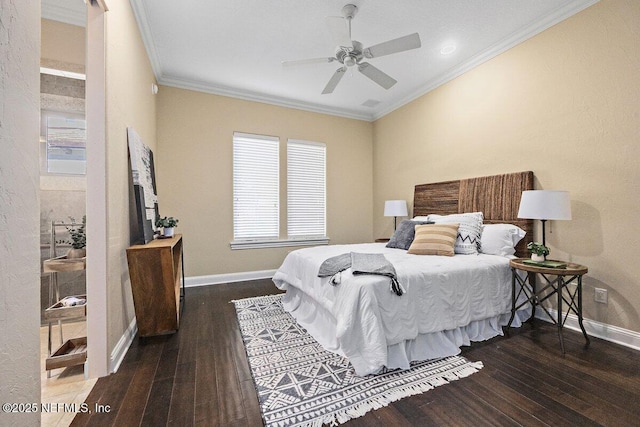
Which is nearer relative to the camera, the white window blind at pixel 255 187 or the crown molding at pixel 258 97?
the crown molding at pixel 258 97

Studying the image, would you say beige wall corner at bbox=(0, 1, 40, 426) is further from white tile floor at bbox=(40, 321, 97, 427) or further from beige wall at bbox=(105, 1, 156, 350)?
beige wall at bbox=(105, 1, 156, 350)

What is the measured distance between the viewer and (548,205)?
7.50ft

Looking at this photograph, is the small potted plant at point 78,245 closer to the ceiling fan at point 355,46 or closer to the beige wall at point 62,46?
the beige wall at point 62,46

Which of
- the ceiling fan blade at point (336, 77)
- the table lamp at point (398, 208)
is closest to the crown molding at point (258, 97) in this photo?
the ceiling fan blade at point (336, 77)

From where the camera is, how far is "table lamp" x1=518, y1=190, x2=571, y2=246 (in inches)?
88.6

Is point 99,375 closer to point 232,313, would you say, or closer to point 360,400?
point 232,313

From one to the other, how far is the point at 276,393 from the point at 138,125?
2819mm

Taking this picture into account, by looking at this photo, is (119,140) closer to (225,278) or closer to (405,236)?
(225,278)

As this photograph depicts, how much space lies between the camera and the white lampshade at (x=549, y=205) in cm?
225

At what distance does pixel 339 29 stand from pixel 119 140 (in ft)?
6.60

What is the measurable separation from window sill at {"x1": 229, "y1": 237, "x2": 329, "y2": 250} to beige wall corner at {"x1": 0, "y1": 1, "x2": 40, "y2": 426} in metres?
3.30

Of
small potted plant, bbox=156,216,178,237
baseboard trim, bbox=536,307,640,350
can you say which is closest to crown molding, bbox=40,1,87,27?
small potted plant, bbox=156,216,178,237

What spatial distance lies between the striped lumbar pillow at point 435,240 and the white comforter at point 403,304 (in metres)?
0.15

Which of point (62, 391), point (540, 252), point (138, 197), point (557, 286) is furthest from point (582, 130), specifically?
point (62, 391)
